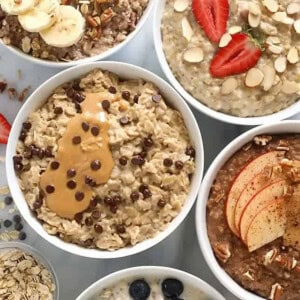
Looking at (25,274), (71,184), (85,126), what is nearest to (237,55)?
(85,126)

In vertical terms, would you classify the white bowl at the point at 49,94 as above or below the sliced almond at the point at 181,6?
below

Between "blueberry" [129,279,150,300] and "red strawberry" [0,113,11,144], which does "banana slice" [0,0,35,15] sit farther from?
"blueberry" [129,279,150,300]

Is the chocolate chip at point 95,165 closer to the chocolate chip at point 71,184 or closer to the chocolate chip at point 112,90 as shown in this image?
the chocolate chip at point 71,184

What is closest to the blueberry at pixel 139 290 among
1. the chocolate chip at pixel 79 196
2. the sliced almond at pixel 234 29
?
the chocolate chip at pixel 79 196

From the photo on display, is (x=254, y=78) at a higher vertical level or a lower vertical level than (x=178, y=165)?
higher

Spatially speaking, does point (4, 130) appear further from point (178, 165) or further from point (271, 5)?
point (271, 5)

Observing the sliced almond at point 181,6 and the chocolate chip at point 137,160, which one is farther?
the sliced almond at point 181,6
